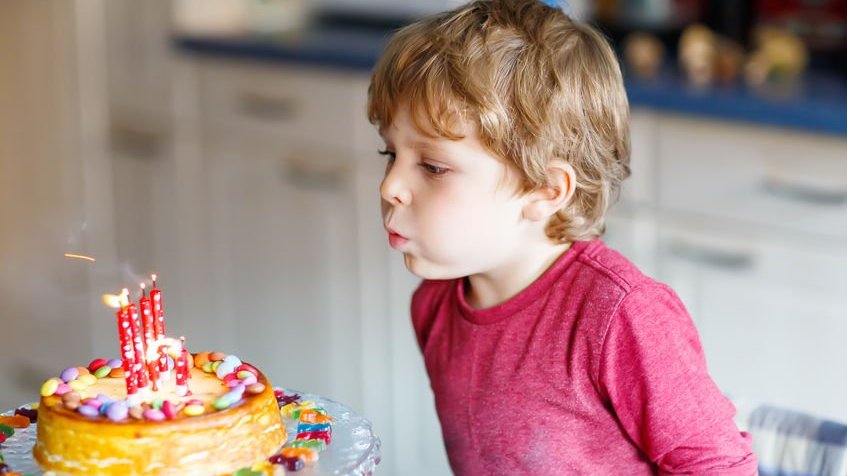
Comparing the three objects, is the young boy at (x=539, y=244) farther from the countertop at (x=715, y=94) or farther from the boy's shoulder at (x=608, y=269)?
the countertop at (x=715, y=94)

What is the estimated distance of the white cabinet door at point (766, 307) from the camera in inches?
83.1

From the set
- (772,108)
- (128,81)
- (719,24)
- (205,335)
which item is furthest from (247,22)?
(772,108)

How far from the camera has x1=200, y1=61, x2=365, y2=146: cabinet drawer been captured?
9.36ft

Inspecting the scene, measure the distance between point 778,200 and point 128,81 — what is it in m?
1.90

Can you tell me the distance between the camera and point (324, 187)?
2.92 metres

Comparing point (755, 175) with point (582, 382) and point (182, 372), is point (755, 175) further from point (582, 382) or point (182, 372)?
point (182, 372)

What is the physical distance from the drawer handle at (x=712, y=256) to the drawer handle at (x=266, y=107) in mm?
1091

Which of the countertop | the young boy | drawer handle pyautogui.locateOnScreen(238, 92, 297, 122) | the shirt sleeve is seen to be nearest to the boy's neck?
the young boy

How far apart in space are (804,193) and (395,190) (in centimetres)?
108

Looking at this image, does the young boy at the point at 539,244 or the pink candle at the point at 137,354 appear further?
the young boy at the point at 539,244

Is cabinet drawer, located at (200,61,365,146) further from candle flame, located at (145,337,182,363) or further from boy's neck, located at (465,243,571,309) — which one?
candle flame, located at (145,337,182,363)

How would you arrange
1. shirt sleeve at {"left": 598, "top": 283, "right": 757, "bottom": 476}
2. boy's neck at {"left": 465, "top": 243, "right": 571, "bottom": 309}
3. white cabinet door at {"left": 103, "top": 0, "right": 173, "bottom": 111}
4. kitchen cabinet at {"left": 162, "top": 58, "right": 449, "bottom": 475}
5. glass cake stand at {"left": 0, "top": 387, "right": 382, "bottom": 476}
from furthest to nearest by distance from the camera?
white cabinet door at {"left": 103, "top": 0, "right": 173, "bottom": 111} < kitchen cabinet at {"left": 162, "top": 58, "right": 449, "bottom": 475} < boy's neck at {"left": 465, "top": 243, "right": 571, "bottom": 309} < shirt sleeve at {"left": 598, "top": 283, "right": 757, "bottom": 476} < glass cake stand at {"left": 0, "top": 387, "right": 382, "bottom": 476}

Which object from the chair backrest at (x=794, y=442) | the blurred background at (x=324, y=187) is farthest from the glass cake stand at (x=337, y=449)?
the blurred background at (x=324, y=187)

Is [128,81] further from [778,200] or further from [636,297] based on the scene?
[636,297]
